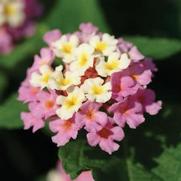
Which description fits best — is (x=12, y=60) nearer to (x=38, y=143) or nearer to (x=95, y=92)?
(x=38, y=143)

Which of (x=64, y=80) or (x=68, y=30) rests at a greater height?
(x=64, y=80)

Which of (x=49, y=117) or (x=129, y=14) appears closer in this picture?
Answer: (x=49, y=117)

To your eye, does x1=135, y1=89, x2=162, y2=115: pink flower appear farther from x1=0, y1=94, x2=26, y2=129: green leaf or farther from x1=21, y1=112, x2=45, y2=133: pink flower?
x1=0, y1=94, x2=26, y2=129: green leaf

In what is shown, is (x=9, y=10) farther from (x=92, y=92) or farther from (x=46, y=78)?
(x=92, y=92)

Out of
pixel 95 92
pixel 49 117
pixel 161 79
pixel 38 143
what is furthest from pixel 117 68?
pixel 38 143

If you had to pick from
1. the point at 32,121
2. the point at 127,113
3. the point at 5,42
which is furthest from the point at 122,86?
the point at 5,42

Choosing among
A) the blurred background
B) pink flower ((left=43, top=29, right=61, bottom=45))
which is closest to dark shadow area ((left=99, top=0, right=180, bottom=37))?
the blurred background
